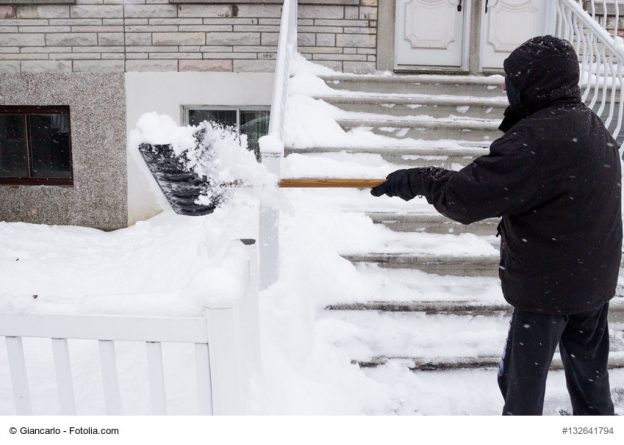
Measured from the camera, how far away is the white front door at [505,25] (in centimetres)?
607

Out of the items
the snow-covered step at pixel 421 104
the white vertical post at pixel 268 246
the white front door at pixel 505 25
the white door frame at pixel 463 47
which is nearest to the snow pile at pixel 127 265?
the white vertical post at pixel 268 246

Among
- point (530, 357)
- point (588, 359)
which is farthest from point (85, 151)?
point (588, 359)

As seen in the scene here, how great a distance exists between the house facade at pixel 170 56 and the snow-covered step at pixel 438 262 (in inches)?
130

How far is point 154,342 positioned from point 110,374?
0.18m

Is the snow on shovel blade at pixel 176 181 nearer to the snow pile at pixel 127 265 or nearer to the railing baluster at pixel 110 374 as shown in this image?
the snow pile at pixel 127 265

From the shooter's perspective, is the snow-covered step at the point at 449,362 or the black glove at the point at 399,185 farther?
the snow-covered step at the point at 449,362

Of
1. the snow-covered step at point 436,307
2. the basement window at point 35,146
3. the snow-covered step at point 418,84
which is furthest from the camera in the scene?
the basement window at point 35,146

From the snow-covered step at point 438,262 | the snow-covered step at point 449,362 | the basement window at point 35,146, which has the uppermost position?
the basement window at point 35,146

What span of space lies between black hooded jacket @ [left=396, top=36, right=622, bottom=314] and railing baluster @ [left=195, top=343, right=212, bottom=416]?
1.06 meters

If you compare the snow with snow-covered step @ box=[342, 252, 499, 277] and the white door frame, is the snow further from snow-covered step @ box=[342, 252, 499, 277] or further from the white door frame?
the white door frame

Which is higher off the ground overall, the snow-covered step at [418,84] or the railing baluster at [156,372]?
the snow-covered step at [418,84]

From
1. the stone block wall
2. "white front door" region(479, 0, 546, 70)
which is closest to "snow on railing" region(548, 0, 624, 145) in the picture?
"white front door" region(479, 0, 546, 70)

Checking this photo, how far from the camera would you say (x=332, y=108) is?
16.3ft

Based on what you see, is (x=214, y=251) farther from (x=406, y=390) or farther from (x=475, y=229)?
(x=475, y=229)
